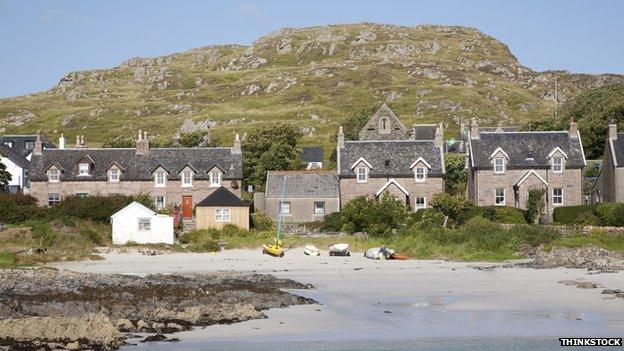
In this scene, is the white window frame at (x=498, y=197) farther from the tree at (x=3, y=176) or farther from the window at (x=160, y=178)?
the tree at (x=3, y=176)

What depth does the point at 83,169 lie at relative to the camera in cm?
7844

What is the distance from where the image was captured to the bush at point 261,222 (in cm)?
6888

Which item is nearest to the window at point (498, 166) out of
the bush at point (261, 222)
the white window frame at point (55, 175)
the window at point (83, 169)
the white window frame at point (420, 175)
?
the white window frame at point (420, 175)

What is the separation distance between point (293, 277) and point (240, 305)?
39.4 feet

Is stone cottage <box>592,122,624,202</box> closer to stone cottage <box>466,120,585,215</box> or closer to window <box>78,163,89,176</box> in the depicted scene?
stone cottage <box>466,120,585,215</box>

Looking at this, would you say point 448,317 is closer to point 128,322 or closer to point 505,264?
point 128,322

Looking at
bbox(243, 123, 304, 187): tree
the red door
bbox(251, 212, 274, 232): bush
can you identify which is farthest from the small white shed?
bbox(243, 123, 304, 187): tree

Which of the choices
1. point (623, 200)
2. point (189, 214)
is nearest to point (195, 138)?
A: point (189, 214)

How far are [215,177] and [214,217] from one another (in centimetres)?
939

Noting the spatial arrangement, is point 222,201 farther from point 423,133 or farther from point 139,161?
point 423,133

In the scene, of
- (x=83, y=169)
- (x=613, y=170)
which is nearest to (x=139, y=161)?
(x=83, y=169)

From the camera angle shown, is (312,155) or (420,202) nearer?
(420,202)

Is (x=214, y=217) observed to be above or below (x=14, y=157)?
below

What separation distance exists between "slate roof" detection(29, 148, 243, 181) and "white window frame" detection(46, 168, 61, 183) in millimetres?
319
